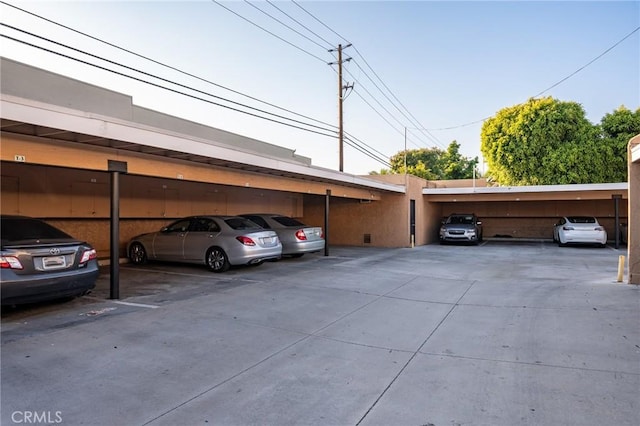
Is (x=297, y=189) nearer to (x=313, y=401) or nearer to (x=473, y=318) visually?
(x=473, y=318)

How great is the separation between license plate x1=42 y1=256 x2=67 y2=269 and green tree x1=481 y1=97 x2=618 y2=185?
26629 mm

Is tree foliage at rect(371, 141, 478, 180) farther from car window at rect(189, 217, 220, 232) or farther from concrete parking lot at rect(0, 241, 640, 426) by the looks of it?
concrete parking lot at rect(0, 241, 640, 426)

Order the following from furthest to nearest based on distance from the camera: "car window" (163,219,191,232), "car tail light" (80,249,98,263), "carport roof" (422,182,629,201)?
"carport roof" (422,182,629,201) → "car window" (163,219,191,232) → "car tail light" (80,249,98,263)

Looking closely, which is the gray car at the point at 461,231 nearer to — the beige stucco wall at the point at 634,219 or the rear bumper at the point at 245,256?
the beige stucco wall at the point at 634,219

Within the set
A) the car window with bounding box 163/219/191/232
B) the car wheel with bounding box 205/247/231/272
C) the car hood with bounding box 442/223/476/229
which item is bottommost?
the car wheel with bounding box 205/247/231/272

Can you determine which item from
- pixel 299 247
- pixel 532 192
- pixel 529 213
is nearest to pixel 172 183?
pixel 299 247

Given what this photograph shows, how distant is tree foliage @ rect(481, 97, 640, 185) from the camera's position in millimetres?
24422

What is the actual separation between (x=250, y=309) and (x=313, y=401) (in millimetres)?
3151

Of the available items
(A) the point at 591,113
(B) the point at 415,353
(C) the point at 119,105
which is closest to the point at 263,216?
(C) the point at 119,105

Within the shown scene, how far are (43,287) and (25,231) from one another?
106 cm

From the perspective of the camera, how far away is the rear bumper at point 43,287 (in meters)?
5.12

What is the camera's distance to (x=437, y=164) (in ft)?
164
